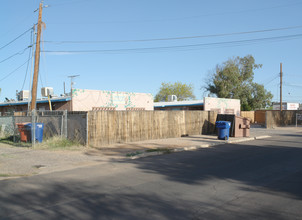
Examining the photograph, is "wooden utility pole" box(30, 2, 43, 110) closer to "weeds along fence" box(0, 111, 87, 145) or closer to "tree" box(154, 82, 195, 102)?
"weeds along fence" box(0, 111, 87, 145)

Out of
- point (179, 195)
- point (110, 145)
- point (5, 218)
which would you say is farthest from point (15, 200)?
point (110, 145)

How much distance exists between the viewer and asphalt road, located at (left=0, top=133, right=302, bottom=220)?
509 centimetres

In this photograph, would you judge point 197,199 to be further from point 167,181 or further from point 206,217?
point 167,181

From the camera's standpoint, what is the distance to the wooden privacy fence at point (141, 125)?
14.3 meters

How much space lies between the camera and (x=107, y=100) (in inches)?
848

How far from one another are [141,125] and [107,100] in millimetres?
5903

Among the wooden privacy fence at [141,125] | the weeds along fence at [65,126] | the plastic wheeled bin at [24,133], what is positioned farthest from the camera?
the plastic wheeled bin at [24,133]

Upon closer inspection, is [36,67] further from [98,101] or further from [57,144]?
[57,144]

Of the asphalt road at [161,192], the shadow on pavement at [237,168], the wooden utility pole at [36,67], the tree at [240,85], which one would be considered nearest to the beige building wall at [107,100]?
the wooden utility pole at [36,67]

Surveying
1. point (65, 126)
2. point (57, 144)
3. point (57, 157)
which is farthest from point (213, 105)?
point (57, 157)

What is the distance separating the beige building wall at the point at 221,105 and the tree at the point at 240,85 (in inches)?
582

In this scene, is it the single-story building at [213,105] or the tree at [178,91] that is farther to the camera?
the tree at [178,91]

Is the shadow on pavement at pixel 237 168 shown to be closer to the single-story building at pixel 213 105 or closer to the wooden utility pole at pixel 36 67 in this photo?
the wooden utility pole at pixel 36 67

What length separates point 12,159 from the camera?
10.9 m
